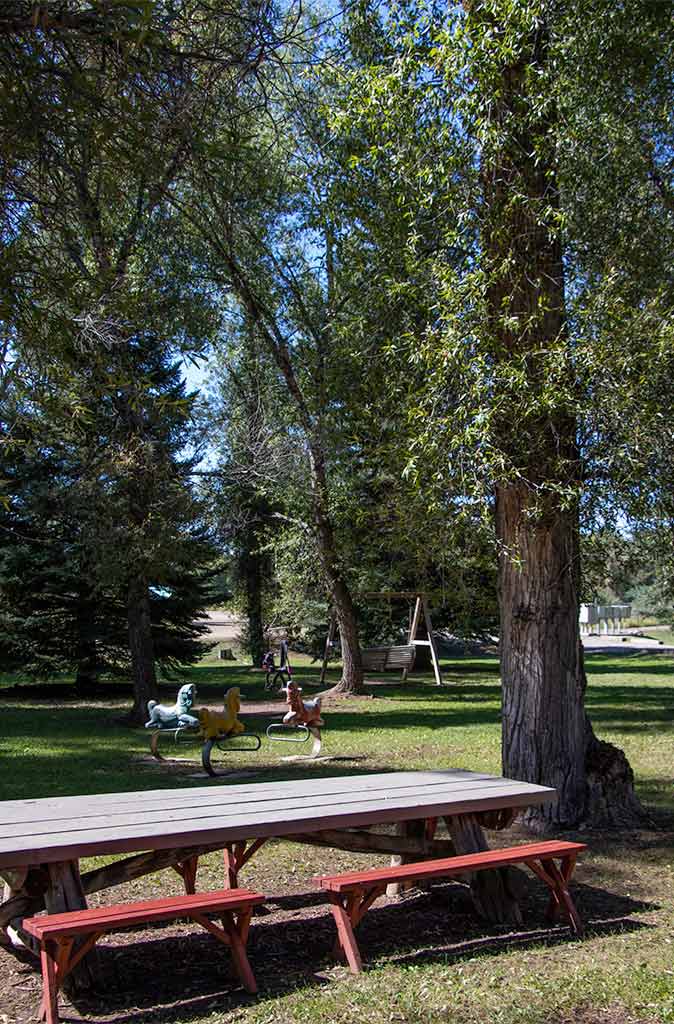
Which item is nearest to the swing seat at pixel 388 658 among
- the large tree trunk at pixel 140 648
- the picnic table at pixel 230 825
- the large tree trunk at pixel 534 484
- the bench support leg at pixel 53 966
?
the large tree trunk at pixel 140 648

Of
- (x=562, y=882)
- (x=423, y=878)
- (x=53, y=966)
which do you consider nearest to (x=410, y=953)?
(x=423, y=878)

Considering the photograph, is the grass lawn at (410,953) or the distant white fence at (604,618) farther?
the distant white fence at (604,618)

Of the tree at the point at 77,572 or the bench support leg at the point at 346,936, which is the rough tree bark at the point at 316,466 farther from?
the bench support leg at the point at 346,936

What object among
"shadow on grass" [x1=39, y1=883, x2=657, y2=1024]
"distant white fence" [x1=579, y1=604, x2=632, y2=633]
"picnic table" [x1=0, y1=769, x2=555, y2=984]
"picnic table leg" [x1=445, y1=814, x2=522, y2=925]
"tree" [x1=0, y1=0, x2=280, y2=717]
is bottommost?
"shadow on grass" [x1=39, y1=883, x2=657, y2=1024]

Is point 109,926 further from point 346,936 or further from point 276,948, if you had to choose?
point 276,948

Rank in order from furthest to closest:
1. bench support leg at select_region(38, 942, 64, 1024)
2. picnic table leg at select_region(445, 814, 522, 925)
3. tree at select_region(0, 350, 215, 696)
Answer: tree at select_region(0, 350, 215, 696) < picnic table leg at select_region(445, 814, 522, 925) < bench support leg at select_region(38, 942, 64, 1024)

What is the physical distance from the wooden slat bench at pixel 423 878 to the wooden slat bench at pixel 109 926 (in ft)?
1.45

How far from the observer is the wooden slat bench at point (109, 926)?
12.4 feet

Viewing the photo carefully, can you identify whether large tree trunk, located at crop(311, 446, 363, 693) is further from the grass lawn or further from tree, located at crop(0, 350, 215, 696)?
the grass lawn

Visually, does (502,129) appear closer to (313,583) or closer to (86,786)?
(86,786)

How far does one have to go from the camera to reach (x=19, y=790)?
929 cm

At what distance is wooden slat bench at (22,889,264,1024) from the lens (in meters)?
3.78

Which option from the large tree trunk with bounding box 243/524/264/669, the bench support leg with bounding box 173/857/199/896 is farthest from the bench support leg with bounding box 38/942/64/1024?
the large tree trunk with bounding box 243/524/264/669

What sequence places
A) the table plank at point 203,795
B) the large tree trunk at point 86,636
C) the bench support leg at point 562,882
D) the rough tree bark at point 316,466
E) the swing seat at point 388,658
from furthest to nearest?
the swing seat at point 388,658 → the large tree trunk at point 86,636 → the rough tree bark at point 316,466 → the bench support leg at point 562,882 → the table plank at point 203,795
